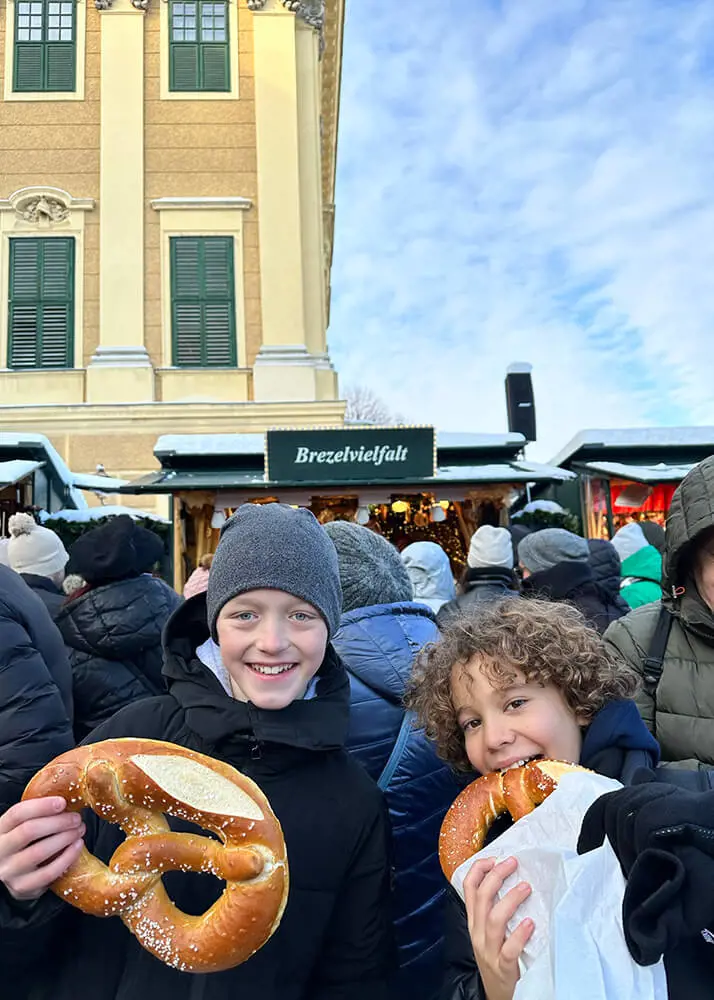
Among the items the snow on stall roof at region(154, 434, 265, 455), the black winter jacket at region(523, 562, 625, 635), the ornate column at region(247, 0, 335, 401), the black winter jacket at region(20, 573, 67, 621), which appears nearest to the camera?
the black winter jacket at region(20, 573, 67, 621)

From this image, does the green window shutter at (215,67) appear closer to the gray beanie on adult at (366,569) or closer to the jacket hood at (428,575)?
the jacket hood at (428,575)

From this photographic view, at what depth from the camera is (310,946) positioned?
4.87 feet

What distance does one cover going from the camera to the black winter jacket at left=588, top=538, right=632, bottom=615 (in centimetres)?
398

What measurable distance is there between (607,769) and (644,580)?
3131 millimetres

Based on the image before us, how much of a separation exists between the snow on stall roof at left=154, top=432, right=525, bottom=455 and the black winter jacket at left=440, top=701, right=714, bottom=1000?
8408 mm

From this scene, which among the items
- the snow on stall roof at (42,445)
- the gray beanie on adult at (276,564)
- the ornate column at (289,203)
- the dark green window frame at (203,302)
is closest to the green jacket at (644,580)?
the gray beanie on adult at (276,564)

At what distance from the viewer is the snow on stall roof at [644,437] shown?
41.1 ft

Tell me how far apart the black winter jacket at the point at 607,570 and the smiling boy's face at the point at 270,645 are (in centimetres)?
258

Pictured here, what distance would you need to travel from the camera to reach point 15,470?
29.2ft

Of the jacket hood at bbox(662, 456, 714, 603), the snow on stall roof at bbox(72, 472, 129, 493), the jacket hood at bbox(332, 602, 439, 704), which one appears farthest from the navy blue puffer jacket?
the snow on stall roof at bbox(72, 472, 129, 493)

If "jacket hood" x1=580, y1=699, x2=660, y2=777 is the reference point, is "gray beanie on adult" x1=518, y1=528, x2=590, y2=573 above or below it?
above

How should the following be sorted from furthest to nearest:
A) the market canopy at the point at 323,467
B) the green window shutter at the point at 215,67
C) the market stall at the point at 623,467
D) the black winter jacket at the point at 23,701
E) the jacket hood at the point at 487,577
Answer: the green window shutter at the point at 215,67
the market stall at the point at 623,467
the market canopy at the point at 323,467
the jacket hood at the point at 487,577
the black winter jacket at the point at 23,701

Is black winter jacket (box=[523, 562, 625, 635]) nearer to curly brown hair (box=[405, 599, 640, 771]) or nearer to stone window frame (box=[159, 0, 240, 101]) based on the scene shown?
curly brown hair (box=[405, 599, 640, 771])

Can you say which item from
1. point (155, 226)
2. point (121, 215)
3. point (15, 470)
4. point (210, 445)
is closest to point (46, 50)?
point (121, 215)
